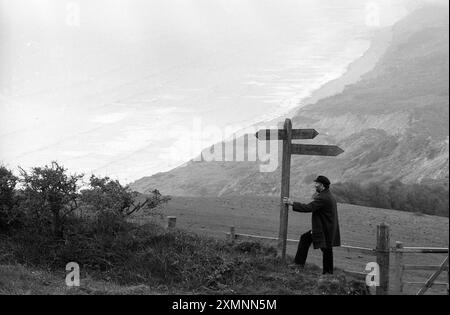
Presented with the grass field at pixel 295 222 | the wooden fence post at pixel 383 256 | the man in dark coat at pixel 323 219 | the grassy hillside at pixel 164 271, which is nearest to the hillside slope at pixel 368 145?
the grass field at pixel 295 222

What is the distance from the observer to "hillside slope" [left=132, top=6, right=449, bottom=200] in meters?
38.8

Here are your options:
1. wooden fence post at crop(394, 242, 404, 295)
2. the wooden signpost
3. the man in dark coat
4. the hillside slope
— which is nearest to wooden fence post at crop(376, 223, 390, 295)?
wooden fence post at crop(394, 242, 404, 295)

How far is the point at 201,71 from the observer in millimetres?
103375

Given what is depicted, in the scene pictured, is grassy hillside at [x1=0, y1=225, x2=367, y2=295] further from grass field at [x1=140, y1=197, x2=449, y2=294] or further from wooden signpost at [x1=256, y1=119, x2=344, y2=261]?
grass field at [x1=140, y1=197, x2=449, y2=294]

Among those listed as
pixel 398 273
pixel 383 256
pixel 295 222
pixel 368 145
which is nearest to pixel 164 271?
pixel 383 256

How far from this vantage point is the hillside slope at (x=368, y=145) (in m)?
38.8

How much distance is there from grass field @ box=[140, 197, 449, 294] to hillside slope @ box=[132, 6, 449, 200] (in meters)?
12.3

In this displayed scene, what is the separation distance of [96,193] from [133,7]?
4979 inches

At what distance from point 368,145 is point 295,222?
27.4m

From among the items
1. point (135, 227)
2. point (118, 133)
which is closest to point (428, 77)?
point (118, 133)

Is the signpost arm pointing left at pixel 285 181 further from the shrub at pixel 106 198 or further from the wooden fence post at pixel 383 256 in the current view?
the shrub at pixel 106 198

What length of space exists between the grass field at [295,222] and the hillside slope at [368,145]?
485 inches

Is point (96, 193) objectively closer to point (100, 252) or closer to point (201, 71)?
point (100, 252)

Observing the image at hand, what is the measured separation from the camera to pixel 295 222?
19.7 meters
